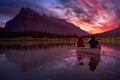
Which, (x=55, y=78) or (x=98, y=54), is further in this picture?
(x=98, y=54)

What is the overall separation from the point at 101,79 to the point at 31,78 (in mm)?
5387

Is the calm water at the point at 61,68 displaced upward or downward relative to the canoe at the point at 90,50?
downward

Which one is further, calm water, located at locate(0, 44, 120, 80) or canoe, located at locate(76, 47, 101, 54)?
canoe, located at locate(76, 47, 101, 54)

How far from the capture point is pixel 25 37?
156 meters

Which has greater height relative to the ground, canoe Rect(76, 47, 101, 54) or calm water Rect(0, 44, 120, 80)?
canoe Rect(76, 47, 101, 54)

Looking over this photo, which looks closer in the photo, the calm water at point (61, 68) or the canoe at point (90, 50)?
the calm water at point (61, 68)

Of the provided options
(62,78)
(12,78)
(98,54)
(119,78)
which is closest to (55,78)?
(62,78)

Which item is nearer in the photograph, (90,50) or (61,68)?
(61,68)

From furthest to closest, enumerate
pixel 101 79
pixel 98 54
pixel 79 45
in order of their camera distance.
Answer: pixel 79 45, pixel 98 54, pixel 101 79

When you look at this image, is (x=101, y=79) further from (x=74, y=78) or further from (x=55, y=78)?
(x=55, y=78)

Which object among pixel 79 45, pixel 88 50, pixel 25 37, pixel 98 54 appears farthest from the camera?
pixel 25 37

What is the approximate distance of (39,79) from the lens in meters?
15.9

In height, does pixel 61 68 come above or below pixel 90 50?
below

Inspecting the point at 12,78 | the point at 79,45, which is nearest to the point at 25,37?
the point at 79,45
